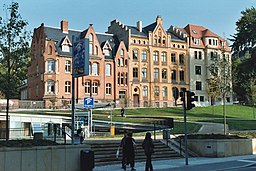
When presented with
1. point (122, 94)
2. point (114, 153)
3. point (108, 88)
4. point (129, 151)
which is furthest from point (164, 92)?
point (129, 151)

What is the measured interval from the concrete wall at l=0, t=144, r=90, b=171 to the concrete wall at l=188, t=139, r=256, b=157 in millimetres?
8730

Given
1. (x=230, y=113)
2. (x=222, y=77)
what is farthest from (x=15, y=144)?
(x=230, y=113)

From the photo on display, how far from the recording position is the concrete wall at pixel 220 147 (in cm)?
2258

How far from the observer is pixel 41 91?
64000 millimetres

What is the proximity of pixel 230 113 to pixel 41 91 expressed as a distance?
3092cm

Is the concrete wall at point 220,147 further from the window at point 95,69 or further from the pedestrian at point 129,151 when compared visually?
the window at point 95,69

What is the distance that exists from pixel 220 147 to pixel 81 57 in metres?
10.8

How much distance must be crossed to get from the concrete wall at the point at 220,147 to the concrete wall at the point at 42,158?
8.73 m

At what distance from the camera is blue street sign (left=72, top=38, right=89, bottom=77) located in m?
16.4

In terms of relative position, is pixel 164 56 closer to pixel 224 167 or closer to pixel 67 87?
pixel 67 87

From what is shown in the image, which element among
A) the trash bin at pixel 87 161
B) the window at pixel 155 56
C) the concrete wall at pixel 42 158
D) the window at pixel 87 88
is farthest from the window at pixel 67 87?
the trash bin at pixel 87 161

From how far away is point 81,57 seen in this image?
16594 mm

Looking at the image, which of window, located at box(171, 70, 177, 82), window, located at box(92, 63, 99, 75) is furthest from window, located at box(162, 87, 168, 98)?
window, located at box(92, 63, 99, 75)

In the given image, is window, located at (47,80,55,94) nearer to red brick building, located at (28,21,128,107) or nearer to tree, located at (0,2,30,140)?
red brick building, located at (28,21,128,107)
